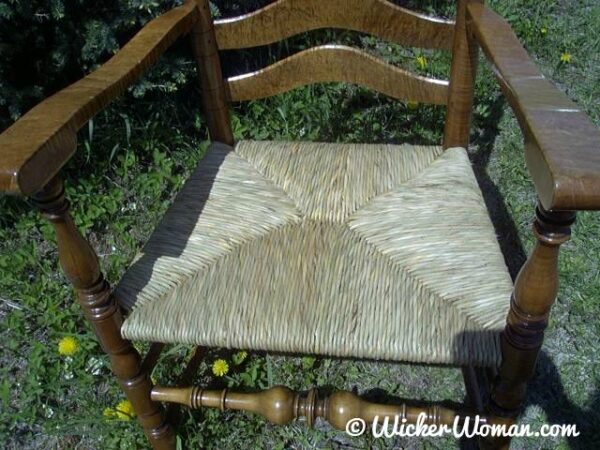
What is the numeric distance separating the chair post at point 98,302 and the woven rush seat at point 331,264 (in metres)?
0.04

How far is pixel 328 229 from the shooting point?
3.68ft

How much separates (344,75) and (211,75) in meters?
0.27

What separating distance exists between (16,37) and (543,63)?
5.84ft

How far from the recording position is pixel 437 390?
149cm

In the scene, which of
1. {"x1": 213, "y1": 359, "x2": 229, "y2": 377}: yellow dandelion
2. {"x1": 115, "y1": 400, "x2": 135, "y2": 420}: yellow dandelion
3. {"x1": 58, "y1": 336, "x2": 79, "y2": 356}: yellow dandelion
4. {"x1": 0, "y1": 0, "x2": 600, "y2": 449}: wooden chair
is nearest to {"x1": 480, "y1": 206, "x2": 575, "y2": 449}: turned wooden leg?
{"x1": 0, "y1": 0, "x2": 600, "y2": 449}: wooden chair

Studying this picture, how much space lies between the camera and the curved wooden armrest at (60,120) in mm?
713

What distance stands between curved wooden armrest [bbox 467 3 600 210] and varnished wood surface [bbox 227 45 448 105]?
1.01 feet

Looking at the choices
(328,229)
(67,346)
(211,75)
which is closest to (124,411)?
(67,346)

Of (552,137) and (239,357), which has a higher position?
(552,137)

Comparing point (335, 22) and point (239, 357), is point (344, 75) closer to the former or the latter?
point (335, 22)

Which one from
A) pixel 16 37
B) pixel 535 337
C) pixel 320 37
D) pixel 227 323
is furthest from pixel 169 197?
pixel 535 337

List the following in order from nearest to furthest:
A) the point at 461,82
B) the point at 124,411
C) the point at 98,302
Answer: the point at 98,302 < the point at 461,82 < the point at 124,411

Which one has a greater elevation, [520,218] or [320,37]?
[320,37]

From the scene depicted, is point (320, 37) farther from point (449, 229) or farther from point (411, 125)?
point (449, 229)
